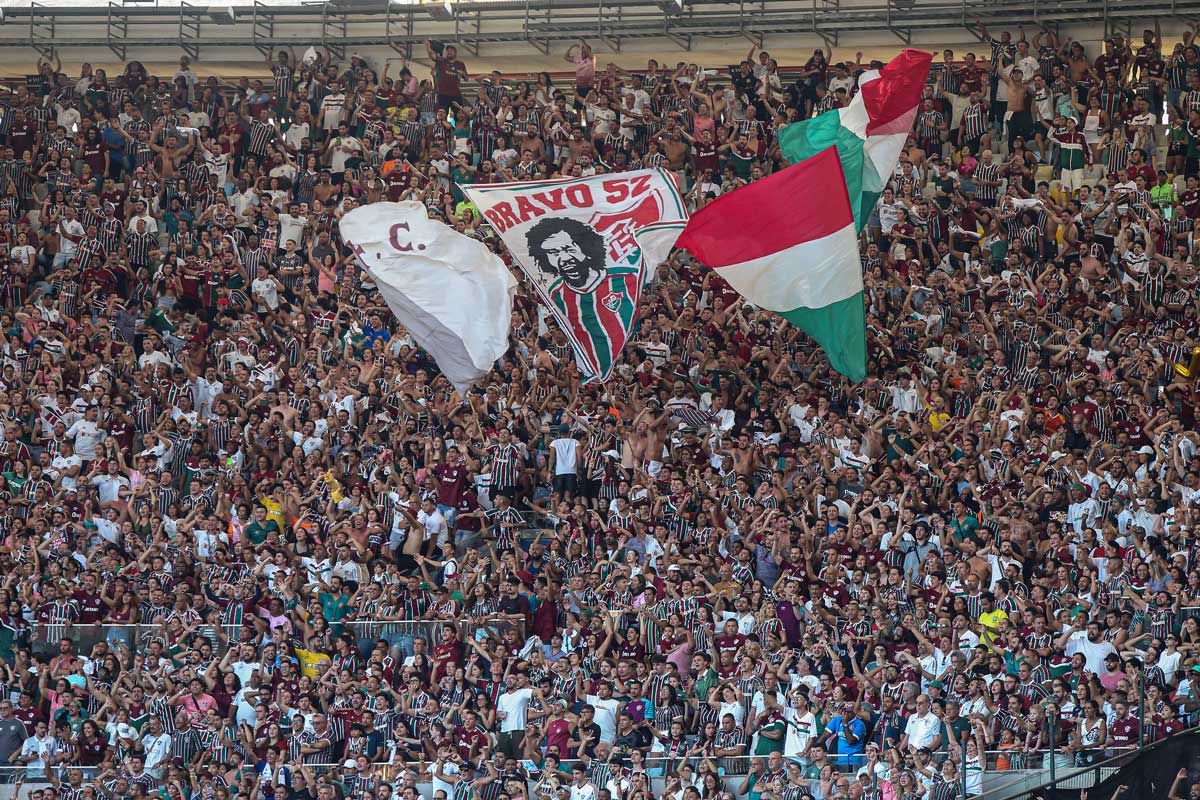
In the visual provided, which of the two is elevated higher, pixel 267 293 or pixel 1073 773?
pixel 267 293

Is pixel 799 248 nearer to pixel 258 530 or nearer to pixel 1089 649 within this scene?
pixel 1089 649

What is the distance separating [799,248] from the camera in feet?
70.5

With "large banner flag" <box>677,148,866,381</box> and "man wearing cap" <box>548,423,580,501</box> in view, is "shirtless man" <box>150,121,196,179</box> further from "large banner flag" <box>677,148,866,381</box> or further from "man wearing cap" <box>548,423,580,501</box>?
"large banner flag" <box>677,148,866,381</box>

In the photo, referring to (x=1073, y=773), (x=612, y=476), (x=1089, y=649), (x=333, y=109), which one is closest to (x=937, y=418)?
(x=612, y=476)

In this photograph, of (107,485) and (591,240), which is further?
(107,485)

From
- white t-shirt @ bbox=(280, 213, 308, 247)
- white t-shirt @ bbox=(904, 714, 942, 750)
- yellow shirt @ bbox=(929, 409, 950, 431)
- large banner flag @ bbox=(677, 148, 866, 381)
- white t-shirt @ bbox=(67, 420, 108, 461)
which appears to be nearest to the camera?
white t-shirt @ bbox=(904, 714, 942, 750)

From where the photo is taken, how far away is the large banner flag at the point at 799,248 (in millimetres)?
21281

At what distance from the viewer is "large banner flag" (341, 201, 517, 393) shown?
2220 cm

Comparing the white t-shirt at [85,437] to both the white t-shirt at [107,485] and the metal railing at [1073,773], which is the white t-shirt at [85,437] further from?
the metal railing at [1073,773]

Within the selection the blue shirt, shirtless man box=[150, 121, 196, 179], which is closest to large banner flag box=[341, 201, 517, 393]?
the blue shirt

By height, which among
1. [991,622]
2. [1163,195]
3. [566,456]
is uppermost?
[1163,195]

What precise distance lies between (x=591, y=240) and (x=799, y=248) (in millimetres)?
2206

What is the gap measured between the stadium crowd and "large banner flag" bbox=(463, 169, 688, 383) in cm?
189

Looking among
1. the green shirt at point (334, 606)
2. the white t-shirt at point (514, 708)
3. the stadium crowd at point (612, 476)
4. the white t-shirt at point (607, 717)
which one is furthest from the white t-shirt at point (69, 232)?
the white t-shirt at point (607, 717)
